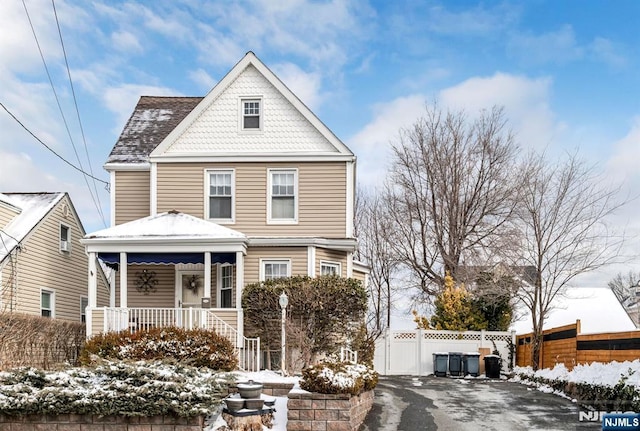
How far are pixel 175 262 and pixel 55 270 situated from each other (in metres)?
6.74

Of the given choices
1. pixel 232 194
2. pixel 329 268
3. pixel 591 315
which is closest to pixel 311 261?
pixel 329 268

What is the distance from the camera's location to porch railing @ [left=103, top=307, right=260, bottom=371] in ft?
52.2

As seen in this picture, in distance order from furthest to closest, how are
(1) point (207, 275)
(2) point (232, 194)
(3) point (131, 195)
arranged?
(3) point (131, 195) → (2) point (232, 194) → (1) point (207, 275)

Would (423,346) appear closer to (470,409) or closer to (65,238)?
(470,409)

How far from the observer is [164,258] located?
17.1 metres

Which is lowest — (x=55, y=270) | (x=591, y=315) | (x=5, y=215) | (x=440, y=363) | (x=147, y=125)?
(x=440, y=363)

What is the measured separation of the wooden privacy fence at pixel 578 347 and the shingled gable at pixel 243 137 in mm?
7365

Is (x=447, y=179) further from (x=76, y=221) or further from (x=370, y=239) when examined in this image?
(x=76, y=221)

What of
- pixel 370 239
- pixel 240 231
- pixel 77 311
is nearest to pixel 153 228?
pixel 240 231

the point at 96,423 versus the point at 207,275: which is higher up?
the point at 207,275

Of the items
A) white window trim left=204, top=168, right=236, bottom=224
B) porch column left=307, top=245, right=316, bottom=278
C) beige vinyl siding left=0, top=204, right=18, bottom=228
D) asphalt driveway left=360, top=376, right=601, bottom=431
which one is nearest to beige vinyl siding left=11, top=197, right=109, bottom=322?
beige vinyl siding left=0, top=204, right=18, bottom=228

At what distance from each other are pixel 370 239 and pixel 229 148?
50.5 feet

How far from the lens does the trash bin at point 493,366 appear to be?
2033cm

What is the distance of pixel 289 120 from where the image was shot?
1925cm
